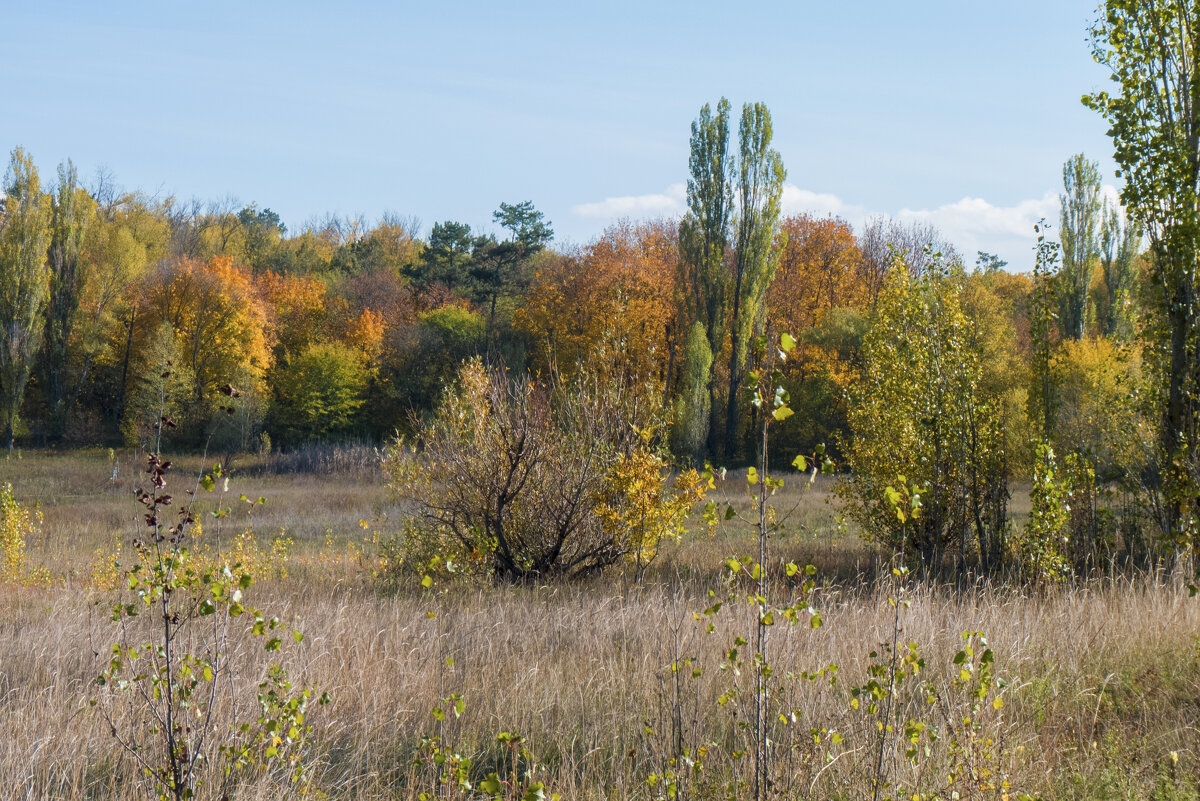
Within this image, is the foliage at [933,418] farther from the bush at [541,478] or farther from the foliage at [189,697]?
the foliage at [189,697]

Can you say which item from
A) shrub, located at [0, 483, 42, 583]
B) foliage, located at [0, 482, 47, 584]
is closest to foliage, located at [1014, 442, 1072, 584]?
foliage, located at [0, 482, 47, 584]

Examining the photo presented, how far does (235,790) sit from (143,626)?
3.67 meters

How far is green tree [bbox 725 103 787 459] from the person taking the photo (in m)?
32.0

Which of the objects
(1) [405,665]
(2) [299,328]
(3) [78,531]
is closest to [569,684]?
(1) [405,665]

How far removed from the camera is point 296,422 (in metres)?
39.6

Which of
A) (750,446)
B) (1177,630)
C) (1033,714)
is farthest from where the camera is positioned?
(750,446)

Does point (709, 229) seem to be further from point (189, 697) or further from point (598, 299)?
point (189, 697)

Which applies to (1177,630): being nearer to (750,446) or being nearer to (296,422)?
(750,446)

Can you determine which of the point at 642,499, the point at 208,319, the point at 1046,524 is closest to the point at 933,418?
the point at 1046,524

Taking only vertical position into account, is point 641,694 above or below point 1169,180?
below

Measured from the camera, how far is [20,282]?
36.7 metres

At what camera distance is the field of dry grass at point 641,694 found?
348 centimetres

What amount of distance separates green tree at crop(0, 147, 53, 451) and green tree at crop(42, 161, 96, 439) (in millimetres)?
1396

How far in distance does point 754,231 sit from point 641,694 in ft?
95.1
